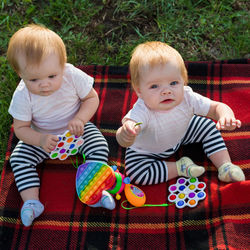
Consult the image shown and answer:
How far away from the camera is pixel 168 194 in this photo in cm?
181

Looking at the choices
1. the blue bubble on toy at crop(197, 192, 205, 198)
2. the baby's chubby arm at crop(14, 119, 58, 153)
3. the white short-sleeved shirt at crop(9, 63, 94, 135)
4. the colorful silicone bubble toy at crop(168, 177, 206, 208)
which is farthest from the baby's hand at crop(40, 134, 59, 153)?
the blue bubble on toy at crop(197, 192, 205, 198)

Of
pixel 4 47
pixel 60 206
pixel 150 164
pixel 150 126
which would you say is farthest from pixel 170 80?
pixel 4 47

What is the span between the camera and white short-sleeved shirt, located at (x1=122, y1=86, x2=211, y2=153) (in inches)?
68.1

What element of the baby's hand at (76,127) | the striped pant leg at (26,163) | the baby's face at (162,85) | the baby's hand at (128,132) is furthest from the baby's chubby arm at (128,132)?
the striped pant leg at (26,163)

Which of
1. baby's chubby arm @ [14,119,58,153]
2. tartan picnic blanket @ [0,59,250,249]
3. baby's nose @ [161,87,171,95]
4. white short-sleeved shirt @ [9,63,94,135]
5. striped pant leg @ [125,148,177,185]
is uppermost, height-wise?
white short-sleeved shirt @ [9,63,94,135]

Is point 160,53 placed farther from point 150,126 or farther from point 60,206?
point 60,206

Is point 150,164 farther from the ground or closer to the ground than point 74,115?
closer to the ground

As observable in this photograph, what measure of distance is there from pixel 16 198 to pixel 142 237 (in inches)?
25.2

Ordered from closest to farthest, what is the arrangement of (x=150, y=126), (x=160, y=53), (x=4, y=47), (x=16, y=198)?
1. (x=160, y=53)
2. (x=150, y=126)
3. (x=16, y=198)
4. (x=4, y=47)

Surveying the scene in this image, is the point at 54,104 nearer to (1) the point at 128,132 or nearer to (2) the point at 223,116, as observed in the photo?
(1) the point at 128,132

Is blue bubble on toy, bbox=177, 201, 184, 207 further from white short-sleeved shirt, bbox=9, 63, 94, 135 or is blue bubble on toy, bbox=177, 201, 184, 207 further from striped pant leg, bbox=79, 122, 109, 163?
white short-sleeved shirt, bbox=9, 63, 94, 135

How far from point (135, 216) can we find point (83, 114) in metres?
0.54

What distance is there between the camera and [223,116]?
1.68 meters

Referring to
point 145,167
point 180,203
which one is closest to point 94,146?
point 145,167
